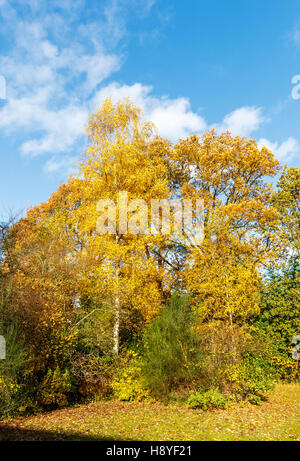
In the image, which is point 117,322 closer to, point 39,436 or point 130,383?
point 130,383

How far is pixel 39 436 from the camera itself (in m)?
6.96

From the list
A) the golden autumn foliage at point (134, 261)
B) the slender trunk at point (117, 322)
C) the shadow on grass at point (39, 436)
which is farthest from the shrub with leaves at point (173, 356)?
the shadow on grass at point (39, 436)

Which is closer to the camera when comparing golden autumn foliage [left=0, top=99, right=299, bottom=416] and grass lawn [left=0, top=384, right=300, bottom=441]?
grass lawn [left=0, top=384, right=300, bottom=441]

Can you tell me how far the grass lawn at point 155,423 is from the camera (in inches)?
282

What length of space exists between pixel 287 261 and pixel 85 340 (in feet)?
39.7

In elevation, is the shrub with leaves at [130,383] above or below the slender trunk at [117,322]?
below

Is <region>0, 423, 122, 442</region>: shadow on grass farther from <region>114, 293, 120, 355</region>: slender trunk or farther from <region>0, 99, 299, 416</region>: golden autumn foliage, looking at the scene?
<region>114, 293, 120, 355</region>: slender trunk

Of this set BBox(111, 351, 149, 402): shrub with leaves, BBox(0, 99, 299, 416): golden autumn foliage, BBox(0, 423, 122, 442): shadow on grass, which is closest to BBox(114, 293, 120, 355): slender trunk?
BBox(0, 99, 299, 416): golden autumn foliage

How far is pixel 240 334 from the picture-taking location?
39.5 feet

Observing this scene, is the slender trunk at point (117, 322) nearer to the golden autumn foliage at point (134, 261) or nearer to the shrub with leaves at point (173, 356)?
the golden autumn foliage at point (134, 261)

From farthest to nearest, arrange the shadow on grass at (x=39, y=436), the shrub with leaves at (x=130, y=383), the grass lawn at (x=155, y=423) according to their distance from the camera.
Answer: the shrub with leaves at (x=130, y=383) < the grass lawn at (x=155, y=423) < the shadow on grass at (x=39, y=436)

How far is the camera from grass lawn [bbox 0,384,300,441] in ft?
23.5
